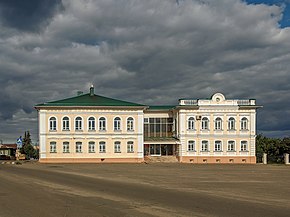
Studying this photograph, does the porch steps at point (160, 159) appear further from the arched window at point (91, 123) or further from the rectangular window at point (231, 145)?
the arched window at point (91, 123)

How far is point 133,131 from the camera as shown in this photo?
64000mm

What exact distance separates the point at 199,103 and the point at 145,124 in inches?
370

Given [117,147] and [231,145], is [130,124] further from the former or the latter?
[231,145]

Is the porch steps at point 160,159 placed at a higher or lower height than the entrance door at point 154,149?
lower

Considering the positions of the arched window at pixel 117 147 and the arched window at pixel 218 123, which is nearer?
the arched window at pixel 117 147

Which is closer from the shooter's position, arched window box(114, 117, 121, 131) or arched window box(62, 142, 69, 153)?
arched window box(62, 142, 69, 153)

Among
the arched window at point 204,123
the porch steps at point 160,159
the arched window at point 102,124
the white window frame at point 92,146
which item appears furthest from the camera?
the arched window at point 204,123

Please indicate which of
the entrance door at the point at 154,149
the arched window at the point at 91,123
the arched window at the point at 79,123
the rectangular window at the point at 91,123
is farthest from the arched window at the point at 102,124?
the entrance door at the point at 154,149

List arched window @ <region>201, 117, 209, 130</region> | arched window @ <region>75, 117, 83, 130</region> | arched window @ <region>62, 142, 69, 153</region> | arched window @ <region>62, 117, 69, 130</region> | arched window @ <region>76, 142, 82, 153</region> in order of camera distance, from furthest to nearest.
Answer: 1. arched window @ <region>201, 117, 209, 130</region>
2. arched window @ <region>76, 142, 82, 153</region>
3. arched window @ <region>75, 117, 83, 130</region>
4. arched window @ <region>62, 142, 69, 153</region>
5. arched window @ <region>62, 117, 69, 130</region>

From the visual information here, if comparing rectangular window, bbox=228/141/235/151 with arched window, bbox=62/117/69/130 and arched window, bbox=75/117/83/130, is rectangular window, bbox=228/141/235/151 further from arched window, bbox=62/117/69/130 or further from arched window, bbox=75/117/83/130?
arched window, bbox=62/117/69/130

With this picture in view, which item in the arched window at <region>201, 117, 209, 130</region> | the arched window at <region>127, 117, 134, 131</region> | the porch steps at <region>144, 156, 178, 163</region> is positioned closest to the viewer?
the porch steps at <region>144, 156, 178, 163</region>

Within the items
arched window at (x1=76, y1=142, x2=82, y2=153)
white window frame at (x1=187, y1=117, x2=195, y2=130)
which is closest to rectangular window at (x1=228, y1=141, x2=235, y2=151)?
white window frame at (x1=187, y1=117, x2=195, y2=130)

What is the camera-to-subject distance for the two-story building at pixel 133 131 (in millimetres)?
62469

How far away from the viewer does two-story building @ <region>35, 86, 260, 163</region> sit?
62469mm
